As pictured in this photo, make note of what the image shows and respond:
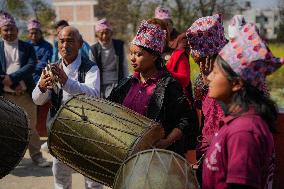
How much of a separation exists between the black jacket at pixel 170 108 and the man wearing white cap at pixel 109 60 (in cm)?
331

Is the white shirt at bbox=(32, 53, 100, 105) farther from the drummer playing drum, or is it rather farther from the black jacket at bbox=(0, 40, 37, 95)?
the black jacket at bbox=(0, 40, 37, 95)

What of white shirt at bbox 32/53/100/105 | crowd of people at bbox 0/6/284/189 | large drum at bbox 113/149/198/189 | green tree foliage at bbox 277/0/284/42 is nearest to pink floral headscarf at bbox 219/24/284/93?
crowd of people at bbox 0/6/284/189

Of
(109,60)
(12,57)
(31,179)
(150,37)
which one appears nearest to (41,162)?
(31,179)

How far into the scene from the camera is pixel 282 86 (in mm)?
11258

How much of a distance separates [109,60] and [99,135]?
3.71m

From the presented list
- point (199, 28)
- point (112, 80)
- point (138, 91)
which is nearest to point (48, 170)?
point (112, 80)

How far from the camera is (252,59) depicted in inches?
74.4

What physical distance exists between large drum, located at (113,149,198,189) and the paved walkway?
269 cm

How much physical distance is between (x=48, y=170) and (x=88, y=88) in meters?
2.29

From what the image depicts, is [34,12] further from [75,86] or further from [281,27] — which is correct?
[75,86]

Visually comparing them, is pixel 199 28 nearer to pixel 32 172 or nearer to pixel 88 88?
pixel 88 88

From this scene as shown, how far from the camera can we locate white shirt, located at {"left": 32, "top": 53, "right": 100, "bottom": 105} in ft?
10.8

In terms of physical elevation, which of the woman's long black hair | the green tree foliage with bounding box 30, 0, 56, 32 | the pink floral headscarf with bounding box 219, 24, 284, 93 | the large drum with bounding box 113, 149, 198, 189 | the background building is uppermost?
the pink floral headscarf with bounding box 219, 24, 284, 93

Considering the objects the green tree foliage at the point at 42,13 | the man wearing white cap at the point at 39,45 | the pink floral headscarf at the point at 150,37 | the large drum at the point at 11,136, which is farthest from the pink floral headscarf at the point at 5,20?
the green tree foliage at the point at 42,13
